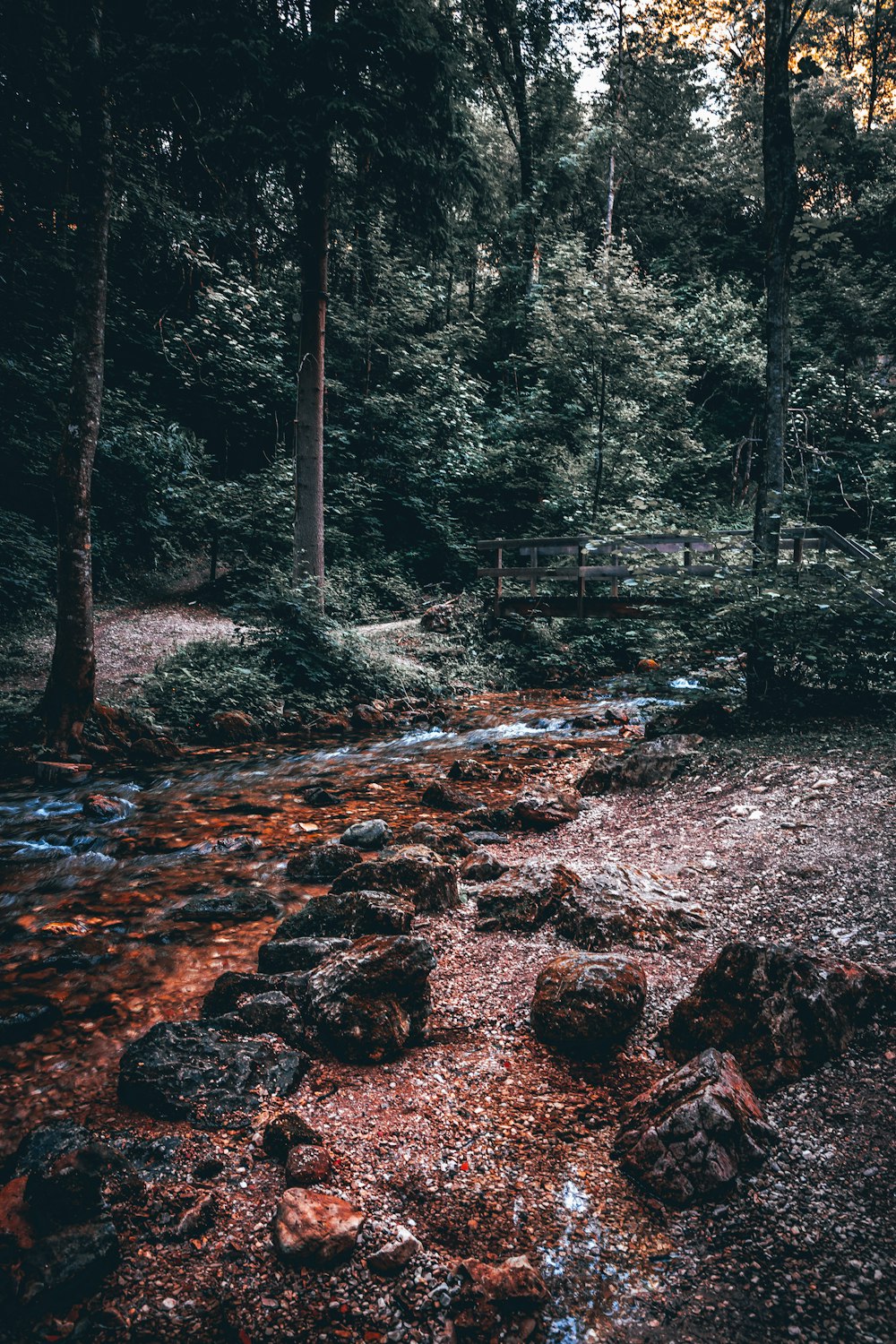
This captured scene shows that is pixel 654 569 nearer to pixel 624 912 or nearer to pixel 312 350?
pixel 624 912

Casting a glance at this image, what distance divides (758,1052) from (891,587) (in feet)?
17.8

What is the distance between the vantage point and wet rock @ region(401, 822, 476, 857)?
5383mm

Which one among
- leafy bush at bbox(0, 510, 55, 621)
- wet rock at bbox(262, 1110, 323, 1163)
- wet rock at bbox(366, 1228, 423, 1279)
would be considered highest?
leafy bush at bbox(0, 510, 55, 621)

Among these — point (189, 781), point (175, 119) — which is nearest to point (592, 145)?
point (175, 119)

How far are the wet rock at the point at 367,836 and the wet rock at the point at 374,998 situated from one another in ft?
7.20

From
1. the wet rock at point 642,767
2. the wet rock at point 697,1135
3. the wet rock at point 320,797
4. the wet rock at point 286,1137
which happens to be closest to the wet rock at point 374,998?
the wet rock at point 286,1137

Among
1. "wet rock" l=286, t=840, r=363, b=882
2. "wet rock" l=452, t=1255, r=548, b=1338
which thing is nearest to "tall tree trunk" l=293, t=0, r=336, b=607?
"wet rock" l=286, t=840, r=363, b=882

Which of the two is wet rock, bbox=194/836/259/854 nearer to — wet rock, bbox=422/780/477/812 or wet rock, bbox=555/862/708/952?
wet rock, bbox=422/780/477/812

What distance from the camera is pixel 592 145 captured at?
22.8 metres

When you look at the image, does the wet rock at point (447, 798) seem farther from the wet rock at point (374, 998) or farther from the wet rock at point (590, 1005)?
the wet rock at point (590, 1005)

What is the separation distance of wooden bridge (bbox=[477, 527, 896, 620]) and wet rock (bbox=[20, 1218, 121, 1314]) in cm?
681

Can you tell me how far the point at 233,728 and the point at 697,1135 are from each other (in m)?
7.93

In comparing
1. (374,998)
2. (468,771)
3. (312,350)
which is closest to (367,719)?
(468,771)

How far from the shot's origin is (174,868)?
5.43 metres
